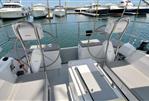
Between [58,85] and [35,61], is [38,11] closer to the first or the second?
[35,61]

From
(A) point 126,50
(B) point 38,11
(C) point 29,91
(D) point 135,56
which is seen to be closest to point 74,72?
(C) point 29,91

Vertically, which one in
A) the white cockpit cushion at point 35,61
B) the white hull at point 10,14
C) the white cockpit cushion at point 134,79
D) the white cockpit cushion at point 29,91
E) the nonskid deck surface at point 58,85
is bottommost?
the nonskid deck surface at point 58,85

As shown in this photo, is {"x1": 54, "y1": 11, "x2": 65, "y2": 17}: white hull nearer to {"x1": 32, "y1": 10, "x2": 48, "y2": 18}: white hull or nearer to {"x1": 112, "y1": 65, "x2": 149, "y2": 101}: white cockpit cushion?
{"x1": 32, "y1": 10, "x2": 48, "y2": 18}: white hull

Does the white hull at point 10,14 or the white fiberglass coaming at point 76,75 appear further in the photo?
the white hull at point 10,14

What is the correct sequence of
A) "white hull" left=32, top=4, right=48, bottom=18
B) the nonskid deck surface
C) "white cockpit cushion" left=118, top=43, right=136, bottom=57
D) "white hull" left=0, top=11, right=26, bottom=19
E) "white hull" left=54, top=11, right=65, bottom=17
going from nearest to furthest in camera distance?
the nonskid deck surface, "white cockpit cushion" left=118, top=43, right=136, bottom=57, "white hull" left=0, top=11, right=26, bottom=19, "white hull" left=32, top=4, right=48, bottom=18, "white hull" left=54, top=11, right=65, bottom=17

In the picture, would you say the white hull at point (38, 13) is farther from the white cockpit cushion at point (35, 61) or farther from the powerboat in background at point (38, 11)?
the white cockpit cushion at point (35, 61)

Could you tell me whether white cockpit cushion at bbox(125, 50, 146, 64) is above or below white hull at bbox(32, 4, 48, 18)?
below

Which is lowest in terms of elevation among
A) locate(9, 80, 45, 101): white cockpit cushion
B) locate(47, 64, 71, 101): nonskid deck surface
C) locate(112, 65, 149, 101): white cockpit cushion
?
locate(47, 64, 71, 101): nonskid deck surface

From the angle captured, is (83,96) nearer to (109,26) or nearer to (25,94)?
(25,94)

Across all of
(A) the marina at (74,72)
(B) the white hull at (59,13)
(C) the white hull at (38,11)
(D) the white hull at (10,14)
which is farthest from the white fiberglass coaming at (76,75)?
(B) the white hull at (59,13)

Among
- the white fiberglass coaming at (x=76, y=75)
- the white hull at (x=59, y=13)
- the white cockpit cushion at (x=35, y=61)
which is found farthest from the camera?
the white hull at (x=59, y=13)

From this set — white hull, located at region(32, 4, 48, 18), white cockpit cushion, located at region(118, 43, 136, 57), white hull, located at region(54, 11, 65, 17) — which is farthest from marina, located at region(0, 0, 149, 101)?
white hull, located at region(54, 11, 65, 17)

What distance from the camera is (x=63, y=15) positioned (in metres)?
17.5

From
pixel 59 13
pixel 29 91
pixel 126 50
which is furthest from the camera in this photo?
pixel 59 13
